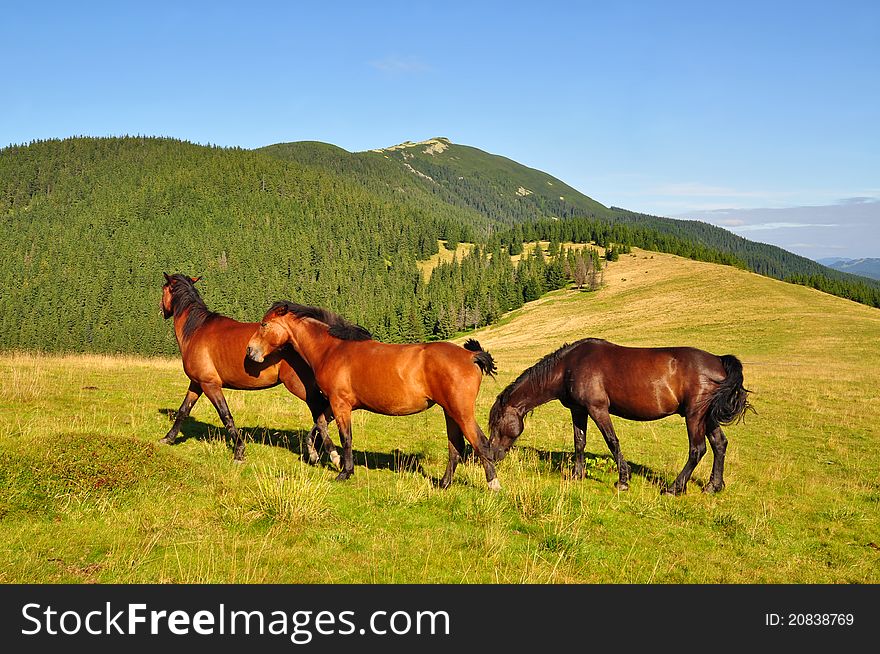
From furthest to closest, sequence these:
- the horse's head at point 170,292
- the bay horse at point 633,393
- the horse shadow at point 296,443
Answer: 1. the horse's head at point 170,292
2. the horse shadow at point 296,443
3. the bay horse at point 633,393

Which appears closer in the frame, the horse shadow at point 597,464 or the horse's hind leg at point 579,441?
the horse's hind leg at point 579,441

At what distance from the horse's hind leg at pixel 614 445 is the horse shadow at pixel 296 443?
3166 millimetres

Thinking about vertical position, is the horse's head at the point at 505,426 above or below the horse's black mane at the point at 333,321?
below

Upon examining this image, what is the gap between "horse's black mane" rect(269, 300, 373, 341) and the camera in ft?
31.0

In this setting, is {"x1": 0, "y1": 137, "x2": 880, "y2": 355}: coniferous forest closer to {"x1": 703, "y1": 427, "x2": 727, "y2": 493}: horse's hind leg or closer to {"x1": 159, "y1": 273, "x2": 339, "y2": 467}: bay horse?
{"x1": 703, "y1": 427, "x2": 727, "y2": 493}: horse's hind leg

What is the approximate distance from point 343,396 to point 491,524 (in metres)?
3.37

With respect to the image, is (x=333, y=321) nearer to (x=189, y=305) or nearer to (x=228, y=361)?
(x=228, y=361)

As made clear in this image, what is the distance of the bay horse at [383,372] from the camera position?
8.39 meters

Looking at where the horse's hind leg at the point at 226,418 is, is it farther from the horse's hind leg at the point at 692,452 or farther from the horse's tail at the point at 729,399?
the horse's tail at the point at 729,399

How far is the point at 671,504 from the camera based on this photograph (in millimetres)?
8547

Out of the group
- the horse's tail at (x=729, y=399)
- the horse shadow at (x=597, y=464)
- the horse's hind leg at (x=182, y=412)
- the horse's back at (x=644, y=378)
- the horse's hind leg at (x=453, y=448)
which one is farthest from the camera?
the horse shadow at (x=597, y=464)

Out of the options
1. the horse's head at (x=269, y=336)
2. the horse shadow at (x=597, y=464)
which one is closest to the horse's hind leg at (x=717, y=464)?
the horse shadow at (x=597, y=464)

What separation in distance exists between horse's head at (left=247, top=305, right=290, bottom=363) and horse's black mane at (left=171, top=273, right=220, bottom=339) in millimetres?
1706

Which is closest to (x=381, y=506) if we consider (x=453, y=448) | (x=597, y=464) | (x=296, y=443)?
(x=453, y=448)
